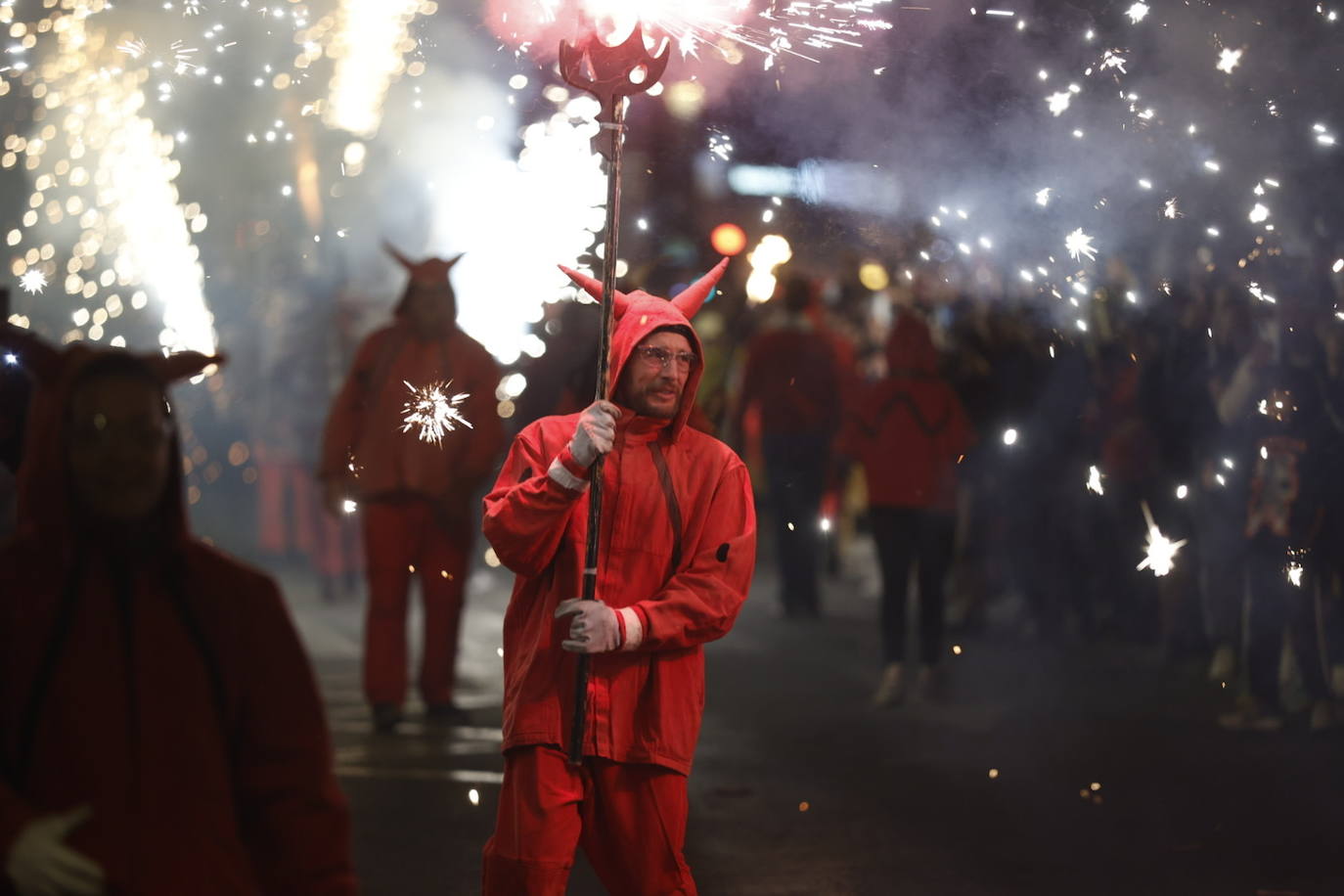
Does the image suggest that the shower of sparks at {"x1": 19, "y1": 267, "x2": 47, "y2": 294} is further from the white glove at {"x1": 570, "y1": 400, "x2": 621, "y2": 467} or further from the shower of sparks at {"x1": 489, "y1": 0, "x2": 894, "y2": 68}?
the white glove at {"x1": 570, "y1": 400, "x2": 621, "y2": 467}

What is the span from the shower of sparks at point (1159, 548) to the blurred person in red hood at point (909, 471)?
116 centimetres

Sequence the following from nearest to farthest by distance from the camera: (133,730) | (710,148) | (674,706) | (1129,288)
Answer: (133,730) < (674,706) < (710,148) < (1129,288)

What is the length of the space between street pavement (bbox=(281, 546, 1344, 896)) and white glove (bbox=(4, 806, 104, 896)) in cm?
283

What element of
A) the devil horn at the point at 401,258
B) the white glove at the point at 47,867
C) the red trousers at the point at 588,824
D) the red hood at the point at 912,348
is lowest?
the red trousers at the point at 588,824

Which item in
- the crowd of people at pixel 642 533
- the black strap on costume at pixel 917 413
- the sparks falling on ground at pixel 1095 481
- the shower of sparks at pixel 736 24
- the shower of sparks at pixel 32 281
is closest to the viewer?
the crowd of people at pixel 642 533

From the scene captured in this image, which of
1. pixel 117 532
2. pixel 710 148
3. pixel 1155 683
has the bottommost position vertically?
pixel 1155 683

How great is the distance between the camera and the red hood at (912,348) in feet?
24.3

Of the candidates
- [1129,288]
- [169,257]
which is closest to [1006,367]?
[1129,288]

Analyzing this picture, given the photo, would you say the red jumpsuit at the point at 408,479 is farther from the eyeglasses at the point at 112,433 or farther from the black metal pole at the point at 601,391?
the eyeglasses at the point at 112,433

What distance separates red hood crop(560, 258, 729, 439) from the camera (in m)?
3.82

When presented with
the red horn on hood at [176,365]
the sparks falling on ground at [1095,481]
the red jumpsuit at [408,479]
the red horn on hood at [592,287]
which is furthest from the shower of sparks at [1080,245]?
the red horn on hood at [176,365]

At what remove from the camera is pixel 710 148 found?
228 inches

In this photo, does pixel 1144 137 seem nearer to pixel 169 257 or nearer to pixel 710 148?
pixel 710 148

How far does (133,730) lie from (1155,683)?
647 centimetres
